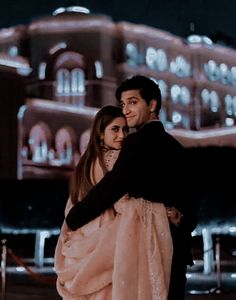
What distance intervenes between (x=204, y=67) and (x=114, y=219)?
145ft

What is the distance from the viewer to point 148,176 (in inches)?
102

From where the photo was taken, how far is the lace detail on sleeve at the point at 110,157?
2852 millimetres

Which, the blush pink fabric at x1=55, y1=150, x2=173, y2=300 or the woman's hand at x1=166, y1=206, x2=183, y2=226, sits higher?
the woman's hand at x1=166, y1=206, x2=183, y2=226

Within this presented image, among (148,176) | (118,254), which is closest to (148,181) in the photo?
(148,176)

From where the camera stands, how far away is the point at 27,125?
105 feet

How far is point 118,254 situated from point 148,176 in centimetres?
34

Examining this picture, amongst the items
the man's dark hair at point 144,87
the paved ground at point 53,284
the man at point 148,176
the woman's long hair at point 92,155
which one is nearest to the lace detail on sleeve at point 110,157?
the woman's long hair at point 92,155

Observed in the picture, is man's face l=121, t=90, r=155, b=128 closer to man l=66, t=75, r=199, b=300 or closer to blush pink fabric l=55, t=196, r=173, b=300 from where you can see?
man l=66, t=75, r=199, b=300

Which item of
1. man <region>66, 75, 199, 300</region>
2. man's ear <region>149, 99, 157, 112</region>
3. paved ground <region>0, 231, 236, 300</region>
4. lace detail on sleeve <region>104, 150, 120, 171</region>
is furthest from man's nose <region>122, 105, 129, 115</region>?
paved ground <region>0, 231, 236, 300</region>

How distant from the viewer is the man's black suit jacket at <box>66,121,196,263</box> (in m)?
2.57

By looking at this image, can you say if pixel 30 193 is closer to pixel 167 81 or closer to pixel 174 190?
pixel 174 190

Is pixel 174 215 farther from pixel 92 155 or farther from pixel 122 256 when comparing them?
pixel 92 155

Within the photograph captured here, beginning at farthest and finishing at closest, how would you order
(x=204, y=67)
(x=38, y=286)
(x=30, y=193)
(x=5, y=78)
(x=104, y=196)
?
1. (x=204, y=67)
2. (x=5, y=78)
3. (x=30, y=193)
4. (x=38, y=286)
5. (x=104, y=196)

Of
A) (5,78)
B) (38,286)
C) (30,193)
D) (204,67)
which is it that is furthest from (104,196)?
(204,67)
